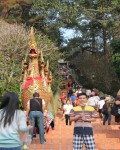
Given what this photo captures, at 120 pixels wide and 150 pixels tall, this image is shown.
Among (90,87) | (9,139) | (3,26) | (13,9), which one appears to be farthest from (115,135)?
(90,87)

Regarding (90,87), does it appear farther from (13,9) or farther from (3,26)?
(3,26)

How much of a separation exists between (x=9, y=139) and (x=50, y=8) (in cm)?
2293

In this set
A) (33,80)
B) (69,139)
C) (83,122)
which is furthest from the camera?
(33,80)

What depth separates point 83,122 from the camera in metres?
7.34

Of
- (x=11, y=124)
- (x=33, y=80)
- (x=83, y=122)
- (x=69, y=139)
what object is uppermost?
(x=11, y=124)

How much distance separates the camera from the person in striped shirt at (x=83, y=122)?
727 cm

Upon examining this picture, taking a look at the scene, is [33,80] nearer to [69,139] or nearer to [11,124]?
[69,139]

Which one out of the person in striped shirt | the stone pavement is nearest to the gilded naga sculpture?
the stone pavement

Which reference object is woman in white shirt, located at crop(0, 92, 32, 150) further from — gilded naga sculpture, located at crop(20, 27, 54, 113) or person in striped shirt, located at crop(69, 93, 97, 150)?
gilded naga sculpture, located at crop(20, 27, 54, 113)

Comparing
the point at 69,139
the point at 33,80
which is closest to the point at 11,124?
the point at 69,139

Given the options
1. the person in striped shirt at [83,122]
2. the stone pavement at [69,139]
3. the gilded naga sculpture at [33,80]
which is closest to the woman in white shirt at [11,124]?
the person in striped shirt at [83,122]

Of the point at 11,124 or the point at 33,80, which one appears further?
the point at 33,80

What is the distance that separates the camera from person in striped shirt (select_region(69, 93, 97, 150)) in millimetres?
7270

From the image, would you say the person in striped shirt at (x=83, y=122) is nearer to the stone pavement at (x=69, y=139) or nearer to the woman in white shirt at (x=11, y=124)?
the woman in white shirt at (x=11, y=124)
